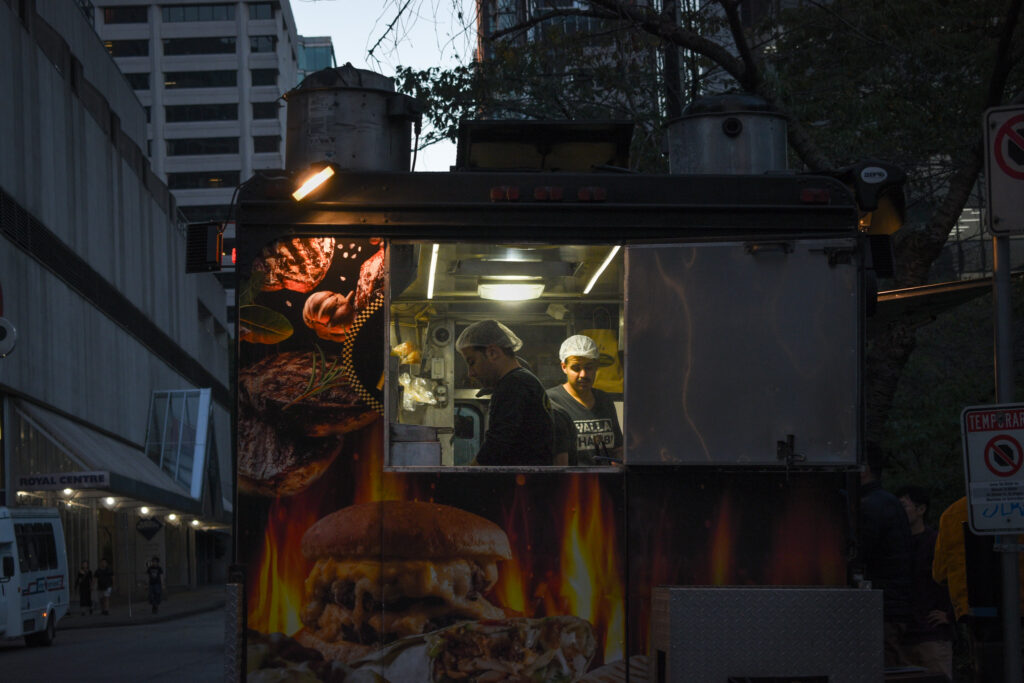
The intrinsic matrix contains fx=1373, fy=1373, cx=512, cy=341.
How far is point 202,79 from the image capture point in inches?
4070

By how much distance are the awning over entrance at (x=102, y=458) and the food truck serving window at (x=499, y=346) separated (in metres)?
25.7

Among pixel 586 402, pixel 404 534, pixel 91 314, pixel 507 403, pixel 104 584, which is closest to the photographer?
pixel 404 534

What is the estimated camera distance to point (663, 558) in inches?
239

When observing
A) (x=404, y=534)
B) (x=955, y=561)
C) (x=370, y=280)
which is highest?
(x=370, y=280)

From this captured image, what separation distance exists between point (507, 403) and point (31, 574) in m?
18.7

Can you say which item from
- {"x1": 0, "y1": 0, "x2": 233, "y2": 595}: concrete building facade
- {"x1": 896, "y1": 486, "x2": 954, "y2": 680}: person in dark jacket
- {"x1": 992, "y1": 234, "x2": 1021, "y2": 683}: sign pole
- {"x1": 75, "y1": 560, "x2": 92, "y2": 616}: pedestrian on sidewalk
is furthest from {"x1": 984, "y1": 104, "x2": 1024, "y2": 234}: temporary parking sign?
{"x1": 75, "y1": 560, "x2": 92, "y2": 616}: pedestrian on sidewalk

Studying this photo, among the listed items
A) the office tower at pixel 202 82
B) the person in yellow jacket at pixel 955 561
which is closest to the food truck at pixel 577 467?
the person in yellow jacket at pixel 955 561

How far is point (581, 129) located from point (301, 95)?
1519 mm

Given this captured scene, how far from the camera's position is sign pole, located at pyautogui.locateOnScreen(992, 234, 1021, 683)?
6129 millimetres

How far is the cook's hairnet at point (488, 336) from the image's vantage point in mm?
7465

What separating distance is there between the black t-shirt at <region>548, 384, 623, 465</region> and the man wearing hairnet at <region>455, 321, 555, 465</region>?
34 cm

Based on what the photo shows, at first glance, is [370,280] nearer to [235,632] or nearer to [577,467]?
[577,467]

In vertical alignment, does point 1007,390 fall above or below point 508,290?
below

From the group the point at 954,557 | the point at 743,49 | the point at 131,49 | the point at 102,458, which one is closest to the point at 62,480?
the point at 102,458
